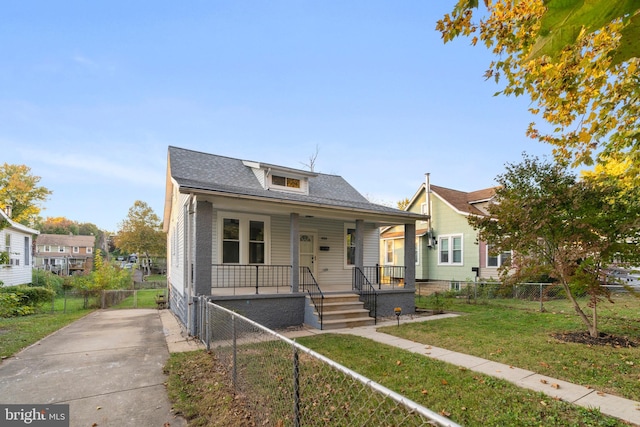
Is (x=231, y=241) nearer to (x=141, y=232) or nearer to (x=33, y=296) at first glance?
(x=33, y=296)

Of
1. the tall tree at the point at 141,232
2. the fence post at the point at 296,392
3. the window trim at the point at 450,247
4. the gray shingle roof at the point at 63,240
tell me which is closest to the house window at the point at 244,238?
the fence post at the point at 296,392

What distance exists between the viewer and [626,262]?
23.2ft

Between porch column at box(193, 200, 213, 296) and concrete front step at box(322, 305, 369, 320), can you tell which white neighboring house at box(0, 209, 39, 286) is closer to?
porch column at box(193, 200, 213, 296)

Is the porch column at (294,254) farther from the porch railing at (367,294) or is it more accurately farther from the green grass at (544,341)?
the green grass at (544,341)

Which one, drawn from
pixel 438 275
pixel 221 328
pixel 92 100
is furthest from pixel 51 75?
pixel 438 275

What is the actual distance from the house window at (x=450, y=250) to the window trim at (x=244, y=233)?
1221 centimetres

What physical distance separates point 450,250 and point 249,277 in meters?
12.9

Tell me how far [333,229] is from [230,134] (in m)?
10.7

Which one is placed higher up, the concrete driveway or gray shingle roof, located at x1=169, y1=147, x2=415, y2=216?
gray shingle roof, located at x1=169, y1=147, x2=415, y2=216

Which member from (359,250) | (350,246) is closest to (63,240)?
(350,246)

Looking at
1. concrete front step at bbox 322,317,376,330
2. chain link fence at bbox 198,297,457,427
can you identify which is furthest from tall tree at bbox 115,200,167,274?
chain link fence at bbox 198,297,457,427

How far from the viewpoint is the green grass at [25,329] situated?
716cm

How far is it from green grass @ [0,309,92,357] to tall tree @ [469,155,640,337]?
10.6 m

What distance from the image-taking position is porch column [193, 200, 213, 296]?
26.7 feet
